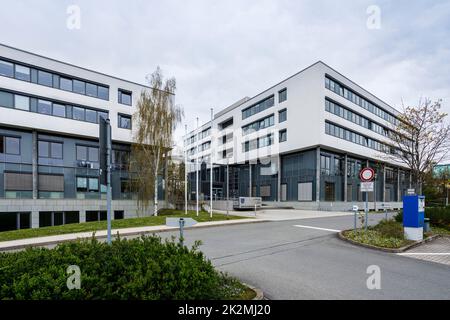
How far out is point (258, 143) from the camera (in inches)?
1713

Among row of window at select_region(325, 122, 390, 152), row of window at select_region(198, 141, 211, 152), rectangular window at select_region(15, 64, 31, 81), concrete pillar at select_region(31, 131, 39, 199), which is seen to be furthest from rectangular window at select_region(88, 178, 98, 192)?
row of window at select_region(198, 141, 211, 152)

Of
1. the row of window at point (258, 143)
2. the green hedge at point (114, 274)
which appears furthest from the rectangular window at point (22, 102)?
the row of window at point (258, 143)

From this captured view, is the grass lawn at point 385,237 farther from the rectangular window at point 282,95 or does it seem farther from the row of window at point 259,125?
the row of window at point 259,125

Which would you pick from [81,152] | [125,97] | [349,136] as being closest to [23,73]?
[81,152]

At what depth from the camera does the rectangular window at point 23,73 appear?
23172 millimetres

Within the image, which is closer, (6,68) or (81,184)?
(6,68)

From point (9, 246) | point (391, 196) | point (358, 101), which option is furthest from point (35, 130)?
point (391, 196)

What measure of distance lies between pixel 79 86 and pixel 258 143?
2712 cm

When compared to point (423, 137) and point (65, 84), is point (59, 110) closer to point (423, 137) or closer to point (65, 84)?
point (65, 84)

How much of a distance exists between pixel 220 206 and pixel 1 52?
27.1m

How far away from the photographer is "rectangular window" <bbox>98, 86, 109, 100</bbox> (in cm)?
2772

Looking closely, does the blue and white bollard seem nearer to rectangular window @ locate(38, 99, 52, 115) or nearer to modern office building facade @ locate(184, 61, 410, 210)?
modern office building facade @ locate(184, 61, 410, 210)

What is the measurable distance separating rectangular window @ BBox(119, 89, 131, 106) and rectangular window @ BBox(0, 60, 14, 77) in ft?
31.1
